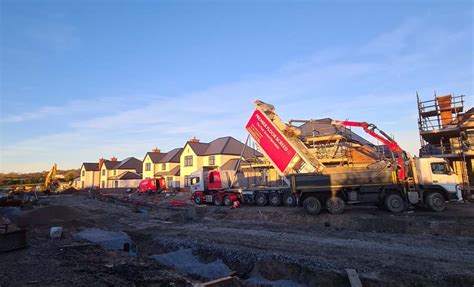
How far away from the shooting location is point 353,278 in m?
6.39

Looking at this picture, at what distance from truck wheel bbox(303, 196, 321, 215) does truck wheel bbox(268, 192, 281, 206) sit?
199 inches

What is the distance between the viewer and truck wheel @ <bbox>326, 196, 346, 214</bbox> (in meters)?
15.6

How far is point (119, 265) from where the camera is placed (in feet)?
27.7

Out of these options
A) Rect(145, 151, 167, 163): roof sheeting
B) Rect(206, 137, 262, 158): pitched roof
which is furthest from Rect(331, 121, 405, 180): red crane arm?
Rect(145, 151, 167, 163): roof sheeting

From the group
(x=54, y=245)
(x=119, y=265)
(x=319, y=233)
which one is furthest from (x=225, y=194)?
(x=119, y=265)

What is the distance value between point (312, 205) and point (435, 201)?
5896mm

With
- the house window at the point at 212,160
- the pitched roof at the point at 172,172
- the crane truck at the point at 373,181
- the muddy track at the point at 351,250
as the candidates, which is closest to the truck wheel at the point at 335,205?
the crane truck at the point at 373,181

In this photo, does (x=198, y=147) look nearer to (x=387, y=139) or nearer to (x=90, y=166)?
(x=387, y=139)

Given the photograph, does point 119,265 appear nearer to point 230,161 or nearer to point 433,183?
point 433,183

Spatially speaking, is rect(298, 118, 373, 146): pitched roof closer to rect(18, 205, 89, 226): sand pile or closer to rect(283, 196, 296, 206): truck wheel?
rect(283, 196, 296, 206): truck wheel

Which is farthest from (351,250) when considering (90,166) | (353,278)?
(90,166)

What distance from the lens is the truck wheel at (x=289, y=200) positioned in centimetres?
2034

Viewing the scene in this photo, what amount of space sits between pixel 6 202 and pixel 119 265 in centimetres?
2276

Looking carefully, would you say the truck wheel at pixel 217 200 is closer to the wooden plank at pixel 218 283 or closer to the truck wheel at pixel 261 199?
the truck wheel at pixel 261 199
